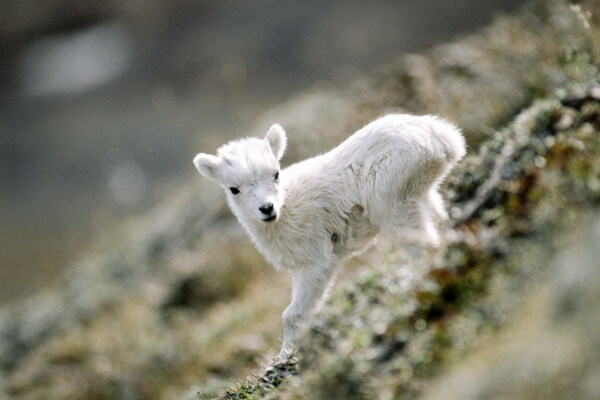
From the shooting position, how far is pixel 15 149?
28.1 m

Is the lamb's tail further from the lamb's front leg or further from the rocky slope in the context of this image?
the lamb's front leg

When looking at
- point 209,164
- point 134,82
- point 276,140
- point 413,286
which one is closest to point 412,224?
point 413,286

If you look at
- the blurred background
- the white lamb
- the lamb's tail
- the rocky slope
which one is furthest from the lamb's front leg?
the blurred background

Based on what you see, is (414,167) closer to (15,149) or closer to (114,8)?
(15,149)

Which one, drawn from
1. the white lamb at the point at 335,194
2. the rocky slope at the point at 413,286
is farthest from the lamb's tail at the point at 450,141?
the rocky slope at the point at 413,286

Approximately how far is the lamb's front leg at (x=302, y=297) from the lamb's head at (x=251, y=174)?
0.74m

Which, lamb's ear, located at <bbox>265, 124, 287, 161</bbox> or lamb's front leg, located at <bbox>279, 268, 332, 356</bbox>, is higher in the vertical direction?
lamb's ear, located at <bbox>265, 124, 287, 161</bbox>

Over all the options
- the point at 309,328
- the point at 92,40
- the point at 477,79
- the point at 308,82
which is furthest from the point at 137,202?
the point at 309,328

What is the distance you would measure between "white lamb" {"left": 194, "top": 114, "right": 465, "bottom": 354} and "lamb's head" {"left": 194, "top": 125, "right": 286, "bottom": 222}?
0.03ft

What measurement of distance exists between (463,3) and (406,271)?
79.0 ft

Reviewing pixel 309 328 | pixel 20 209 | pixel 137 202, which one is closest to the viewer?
pixel 309 328

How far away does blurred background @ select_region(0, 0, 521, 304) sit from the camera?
22.1 m

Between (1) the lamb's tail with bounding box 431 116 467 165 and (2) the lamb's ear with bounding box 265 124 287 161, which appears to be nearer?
(1) the lamb's tail with bounding box 431 116 467 165

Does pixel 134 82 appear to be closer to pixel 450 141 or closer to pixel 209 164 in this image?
pixel 209 164
